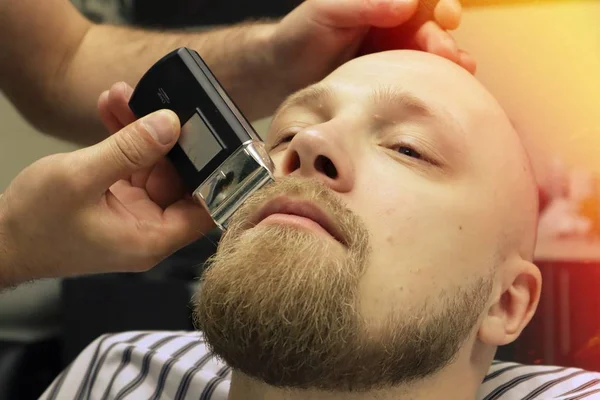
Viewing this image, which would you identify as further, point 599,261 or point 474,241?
point 599,261

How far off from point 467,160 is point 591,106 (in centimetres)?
46

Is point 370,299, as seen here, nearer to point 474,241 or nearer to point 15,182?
point 474,241

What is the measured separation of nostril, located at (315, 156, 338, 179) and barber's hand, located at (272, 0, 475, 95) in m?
0.30

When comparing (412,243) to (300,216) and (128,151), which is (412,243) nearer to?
(300,216)

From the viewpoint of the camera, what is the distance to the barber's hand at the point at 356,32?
3.13 ft

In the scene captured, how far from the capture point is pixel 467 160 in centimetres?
82

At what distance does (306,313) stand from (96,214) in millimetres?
302

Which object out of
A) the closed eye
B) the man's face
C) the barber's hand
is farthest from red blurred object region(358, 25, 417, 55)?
the closed eye

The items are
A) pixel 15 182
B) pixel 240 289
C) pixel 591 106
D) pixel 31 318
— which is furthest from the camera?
pixel 31 318

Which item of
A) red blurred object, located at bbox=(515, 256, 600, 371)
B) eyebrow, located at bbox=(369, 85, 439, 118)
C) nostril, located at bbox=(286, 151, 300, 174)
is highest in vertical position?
eyebrow, located at bbox=(369, 85, 439, 118)

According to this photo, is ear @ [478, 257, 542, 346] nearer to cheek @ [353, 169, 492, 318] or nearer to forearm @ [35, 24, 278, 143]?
cheek @ [353, 169, 492, 318]

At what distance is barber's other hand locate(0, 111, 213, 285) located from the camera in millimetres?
760

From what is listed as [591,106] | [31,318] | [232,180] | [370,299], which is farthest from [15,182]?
[591,106]

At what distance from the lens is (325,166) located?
76 cm
